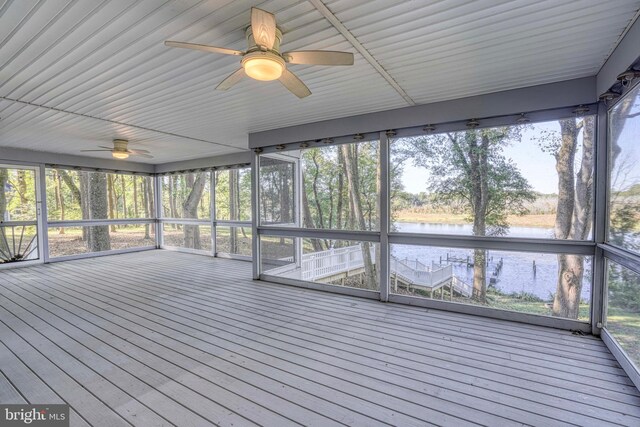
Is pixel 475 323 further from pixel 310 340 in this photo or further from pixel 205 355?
pixel 205 355

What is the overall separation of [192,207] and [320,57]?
7143 mm

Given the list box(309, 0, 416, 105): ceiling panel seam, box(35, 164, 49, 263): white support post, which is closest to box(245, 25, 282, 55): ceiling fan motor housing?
box(309, 0, 416, 105): ceiling panel seam

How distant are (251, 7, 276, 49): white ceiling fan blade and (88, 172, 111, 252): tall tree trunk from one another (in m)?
7.89

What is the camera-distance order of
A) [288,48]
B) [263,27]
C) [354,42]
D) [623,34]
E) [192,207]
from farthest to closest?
[192,207] < [288,48] < [354,42] < [623,34] < [263,27]

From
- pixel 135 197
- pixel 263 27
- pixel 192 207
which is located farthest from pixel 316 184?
pixel 135 197

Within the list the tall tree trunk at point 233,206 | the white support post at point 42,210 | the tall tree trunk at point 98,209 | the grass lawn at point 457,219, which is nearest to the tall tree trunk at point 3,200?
the white support post at point 42,210

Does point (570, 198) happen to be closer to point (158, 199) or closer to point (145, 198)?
point (158, 199)

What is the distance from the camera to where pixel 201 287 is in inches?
183

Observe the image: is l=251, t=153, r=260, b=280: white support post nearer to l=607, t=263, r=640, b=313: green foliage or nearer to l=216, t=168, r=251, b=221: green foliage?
l=216, t=168, r=251, b=221: green foliage

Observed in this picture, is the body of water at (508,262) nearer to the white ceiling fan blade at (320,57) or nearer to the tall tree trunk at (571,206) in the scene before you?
the tall tree trunk at (571,206)

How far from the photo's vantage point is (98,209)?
755 centimetres

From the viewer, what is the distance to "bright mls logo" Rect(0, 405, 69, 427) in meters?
1.75

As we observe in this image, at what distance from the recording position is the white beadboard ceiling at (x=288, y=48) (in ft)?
6.03

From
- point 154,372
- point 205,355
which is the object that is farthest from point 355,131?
point 154,372
